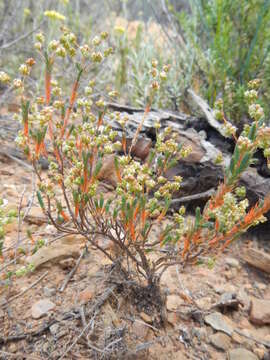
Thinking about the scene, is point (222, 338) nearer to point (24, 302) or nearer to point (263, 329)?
point (263, 329)

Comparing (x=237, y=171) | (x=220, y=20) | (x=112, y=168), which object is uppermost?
(x=220, y=20)

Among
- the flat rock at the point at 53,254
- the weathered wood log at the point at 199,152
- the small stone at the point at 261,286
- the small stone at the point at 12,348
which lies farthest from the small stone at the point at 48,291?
the small stone at the point at 261,286

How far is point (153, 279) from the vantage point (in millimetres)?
1596

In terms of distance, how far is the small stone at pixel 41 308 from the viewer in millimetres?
1518

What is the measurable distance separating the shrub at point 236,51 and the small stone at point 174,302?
1533mm

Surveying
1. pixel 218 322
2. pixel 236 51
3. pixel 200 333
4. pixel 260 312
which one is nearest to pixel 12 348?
pixel 200 333

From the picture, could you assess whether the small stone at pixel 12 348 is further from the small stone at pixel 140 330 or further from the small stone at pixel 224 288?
the small stone at pixel 224 288

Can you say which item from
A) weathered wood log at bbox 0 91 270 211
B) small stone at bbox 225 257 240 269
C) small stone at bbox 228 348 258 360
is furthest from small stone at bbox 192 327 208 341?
weathered wood log at bbox 0 91 270 211

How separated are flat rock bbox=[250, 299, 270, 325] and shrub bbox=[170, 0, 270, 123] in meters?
1.43

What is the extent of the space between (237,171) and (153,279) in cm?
71

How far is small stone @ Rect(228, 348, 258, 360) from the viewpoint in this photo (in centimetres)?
155

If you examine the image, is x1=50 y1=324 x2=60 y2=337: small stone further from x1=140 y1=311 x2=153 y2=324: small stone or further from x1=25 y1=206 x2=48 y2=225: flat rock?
x1=25 y1=206 x2=48 y2=225: flat rock

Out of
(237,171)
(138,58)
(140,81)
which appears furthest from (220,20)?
(237,171)

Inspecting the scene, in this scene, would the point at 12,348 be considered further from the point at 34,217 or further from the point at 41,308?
the point at 34,217
